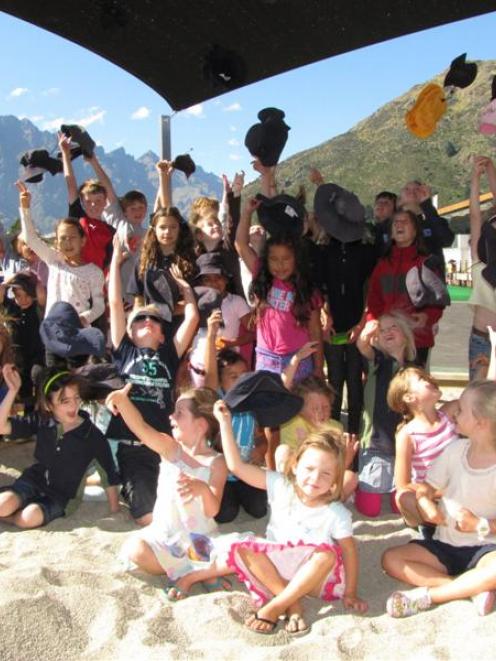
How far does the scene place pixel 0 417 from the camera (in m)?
3.30

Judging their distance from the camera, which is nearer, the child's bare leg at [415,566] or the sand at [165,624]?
the sand at [165,624]

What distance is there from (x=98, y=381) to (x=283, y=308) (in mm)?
1154

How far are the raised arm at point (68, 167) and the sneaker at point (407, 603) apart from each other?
3607 millimetres

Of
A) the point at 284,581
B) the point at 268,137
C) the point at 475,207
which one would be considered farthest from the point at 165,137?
the point at 284,581

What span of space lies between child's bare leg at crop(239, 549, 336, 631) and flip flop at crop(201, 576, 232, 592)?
0.18m

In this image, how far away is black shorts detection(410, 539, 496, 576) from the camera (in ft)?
8.25

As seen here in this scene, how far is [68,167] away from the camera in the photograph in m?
4.83

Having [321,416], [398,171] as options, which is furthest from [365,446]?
[398,171]

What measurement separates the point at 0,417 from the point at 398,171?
91140 millimetres

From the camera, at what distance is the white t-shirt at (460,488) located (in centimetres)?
258

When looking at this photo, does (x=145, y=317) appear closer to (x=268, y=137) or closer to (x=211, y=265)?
(x=211, y=265)

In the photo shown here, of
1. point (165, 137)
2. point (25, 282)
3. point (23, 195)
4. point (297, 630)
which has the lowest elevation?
point (297, 630)

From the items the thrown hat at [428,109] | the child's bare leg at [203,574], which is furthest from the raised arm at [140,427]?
the thrown hat at [428,109]

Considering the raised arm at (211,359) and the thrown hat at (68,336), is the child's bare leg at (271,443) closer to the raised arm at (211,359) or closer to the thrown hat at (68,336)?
the raised arm at (211,359)
